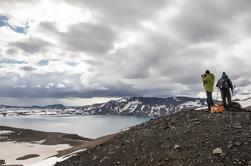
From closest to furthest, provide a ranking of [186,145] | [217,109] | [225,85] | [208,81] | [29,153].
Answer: [186,145]
[217,109]
[225,85]
[208,81]
[29,153]

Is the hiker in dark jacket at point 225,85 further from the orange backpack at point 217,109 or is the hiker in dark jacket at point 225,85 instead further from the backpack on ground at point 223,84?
the orange backpack at point 217,109

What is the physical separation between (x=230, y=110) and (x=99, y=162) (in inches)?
520

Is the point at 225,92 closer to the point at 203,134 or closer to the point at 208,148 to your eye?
the point at 203,134

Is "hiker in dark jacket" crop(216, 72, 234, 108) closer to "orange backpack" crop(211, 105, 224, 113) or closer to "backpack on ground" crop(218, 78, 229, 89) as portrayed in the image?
"backpack on ground" crop(218, 78, 229, 89)

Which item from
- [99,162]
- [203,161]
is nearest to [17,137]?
[99,162]

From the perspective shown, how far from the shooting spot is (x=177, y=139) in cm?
2720

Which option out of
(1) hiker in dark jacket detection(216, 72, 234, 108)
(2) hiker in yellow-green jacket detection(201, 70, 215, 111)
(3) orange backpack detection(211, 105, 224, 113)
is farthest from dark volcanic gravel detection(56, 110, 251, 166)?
(1) hiker in dark jacket detection(216, 72, 234, 108)

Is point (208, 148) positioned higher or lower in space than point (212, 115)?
lower

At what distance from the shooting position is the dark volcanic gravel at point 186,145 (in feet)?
75.0

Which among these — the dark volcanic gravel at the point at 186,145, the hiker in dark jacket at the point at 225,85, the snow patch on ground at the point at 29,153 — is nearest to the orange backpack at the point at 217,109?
the dark volcanic gravel at the point at 186,145

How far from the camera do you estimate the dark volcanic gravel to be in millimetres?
22859

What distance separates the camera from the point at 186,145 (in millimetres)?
25453

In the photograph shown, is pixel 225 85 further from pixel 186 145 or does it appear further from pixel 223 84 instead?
pixel 186 145

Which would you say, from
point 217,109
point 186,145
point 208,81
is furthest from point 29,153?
point 186,145
